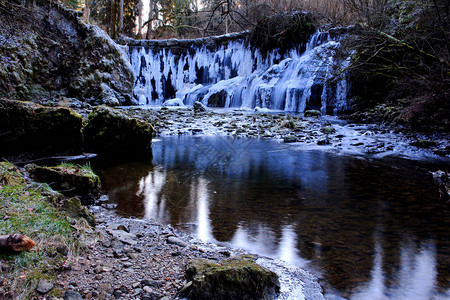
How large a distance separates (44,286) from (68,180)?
2.13 m

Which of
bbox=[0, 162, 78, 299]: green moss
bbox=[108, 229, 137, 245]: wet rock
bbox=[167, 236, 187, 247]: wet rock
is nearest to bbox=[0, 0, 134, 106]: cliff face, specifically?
bbox=[0, 162, 78, 299]: green moss

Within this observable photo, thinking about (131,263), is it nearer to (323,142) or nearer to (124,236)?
(124,236)

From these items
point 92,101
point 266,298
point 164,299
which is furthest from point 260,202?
point 92,101

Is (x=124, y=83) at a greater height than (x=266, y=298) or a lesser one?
greater

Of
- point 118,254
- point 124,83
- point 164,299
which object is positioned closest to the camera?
point 164,299

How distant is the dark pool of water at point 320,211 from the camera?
2100 millimetres

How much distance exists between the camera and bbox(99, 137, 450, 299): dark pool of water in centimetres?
210

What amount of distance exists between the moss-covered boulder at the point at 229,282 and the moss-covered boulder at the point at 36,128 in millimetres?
4415

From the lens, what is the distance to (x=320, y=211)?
10.8 ft

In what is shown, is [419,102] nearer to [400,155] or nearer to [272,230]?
[400,155]

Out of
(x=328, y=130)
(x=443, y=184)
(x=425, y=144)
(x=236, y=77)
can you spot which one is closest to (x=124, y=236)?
(x=443, y=184)

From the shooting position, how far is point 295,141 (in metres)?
8.39

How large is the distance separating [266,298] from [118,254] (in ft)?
3.34

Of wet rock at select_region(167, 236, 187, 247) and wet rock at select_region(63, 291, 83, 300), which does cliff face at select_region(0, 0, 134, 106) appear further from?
wet rock at select_region(63, 291, 83, 300)
